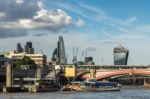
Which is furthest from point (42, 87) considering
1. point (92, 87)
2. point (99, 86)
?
point (99, 86)

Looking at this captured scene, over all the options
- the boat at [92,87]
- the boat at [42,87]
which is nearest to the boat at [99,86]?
the boat at [92,87]

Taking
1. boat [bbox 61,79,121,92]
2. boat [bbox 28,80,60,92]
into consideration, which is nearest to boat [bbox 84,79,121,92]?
boat [bbox 61,79,121,92]

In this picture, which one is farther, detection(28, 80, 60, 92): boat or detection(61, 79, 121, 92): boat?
detection(61, 79, 121, 92): boat

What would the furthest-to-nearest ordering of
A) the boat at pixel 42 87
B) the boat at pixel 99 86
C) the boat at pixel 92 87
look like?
the boat at pixel 99 86 → the boat at pixel 92 87 → the boat at pixel 42 87

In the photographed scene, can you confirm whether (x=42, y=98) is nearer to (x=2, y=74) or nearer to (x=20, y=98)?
(x=20, y=98)

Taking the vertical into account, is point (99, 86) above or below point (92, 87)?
above

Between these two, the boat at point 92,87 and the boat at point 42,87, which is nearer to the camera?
the boat at point 42,87

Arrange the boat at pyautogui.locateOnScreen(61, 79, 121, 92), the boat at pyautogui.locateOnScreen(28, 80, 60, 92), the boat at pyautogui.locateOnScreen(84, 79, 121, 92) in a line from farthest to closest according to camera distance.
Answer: the boat at pyautogui.locateOnScreen(84, 79, 121, 92) < the boat at pyautogui.locateOnScreen(61, 79, 121, 92) < the boat at pyautogui.locateOnScreen(28, 80, 60, 92)

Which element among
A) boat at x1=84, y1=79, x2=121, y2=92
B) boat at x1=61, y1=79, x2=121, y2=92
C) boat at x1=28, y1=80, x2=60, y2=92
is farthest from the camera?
boat at x1=84, y1=79, x2=121, y2=92

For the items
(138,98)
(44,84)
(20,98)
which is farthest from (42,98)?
(44,84)

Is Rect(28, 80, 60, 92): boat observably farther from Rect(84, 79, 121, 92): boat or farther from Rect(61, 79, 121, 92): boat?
Rect(84, 79, 121, 92): boat

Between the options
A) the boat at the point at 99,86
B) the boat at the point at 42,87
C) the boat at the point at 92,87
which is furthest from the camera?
the boat at the point at 99,86

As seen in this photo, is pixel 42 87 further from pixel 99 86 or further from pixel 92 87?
pixel 99 86

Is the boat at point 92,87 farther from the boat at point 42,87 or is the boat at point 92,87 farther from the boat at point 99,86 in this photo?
the boat at point 42,87
